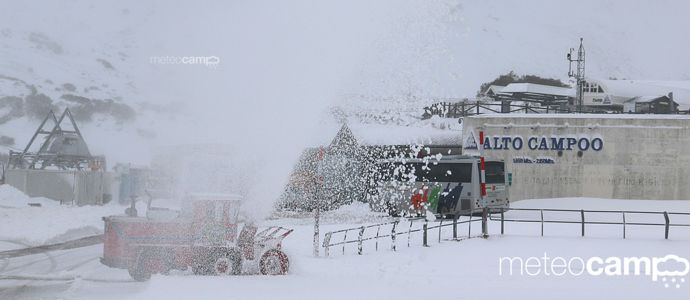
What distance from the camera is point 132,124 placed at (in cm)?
10338

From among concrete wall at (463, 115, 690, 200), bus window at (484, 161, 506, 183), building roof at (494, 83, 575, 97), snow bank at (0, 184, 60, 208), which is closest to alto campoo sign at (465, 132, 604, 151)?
concrete wall at (463, 115, 690, 200)

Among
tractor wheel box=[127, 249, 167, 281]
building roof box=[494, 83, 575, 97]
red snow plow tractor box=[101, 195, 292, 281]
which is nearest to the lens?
tractor wheel box=[127, 249, 167, 281]

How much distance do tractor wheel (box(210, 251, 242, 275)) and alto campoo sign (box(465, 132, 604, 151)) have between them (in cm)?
2455

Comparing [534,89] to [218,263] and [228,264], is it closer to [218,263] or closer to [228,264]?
[228,264]

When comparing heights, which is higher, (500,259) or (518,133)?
(518,133)

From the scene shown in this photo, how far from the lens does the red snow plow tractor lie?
50.6 feet

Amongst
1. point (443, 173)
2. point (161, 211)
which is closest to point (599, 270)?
point (161, 211)

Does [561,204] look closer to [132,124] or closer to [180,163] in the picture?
[180,163]

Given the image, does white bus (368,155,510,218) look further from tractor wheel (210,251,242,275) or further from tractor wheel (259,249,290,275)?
tractor wheel (210,251,242,275)

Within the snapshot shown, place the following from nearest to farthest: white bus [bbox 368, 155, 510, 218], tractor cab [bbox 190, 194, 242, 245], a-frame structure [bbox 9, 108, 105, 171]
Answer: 1. tractor cab [bbox 190, 194, 242, 245]
2. white bus [bbox 368, 155, 510, 218]
3. a-frame structure [bbox 9, 108, 105, 171]

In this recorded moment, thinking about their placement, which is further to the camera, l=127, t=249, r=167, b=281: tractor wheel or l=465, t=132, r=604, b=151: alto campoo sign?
l=465, t=132, r=604, b=151: alto campoo sign

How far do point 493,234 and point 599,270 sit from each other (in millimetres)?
5973

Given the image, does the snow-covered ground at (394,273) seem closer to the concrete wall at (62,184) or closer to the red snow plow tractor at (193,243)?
the red snow plow tractor at (193,243)

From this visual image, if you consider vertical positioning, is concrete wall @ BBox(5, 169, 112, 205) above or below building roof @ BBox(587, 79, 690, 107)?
below
